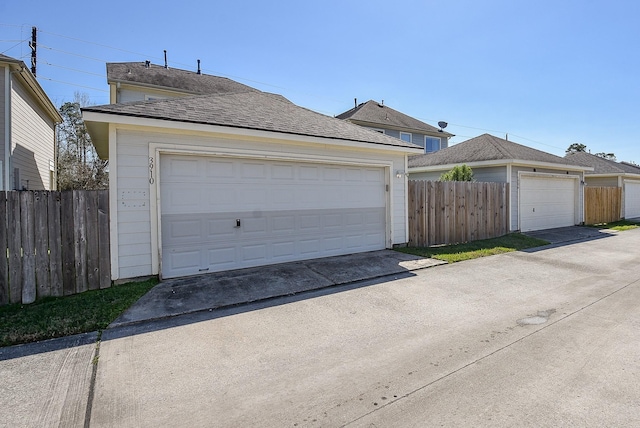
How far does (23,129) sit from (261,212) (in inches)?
320

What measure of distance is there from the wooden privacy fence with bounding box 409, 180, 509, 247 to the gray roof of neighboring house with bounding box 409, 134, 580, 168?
1.56 metres

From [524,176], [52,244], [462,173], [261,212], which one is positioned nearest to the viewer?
[52,244]

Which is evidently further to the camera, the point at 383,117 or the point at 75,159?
the point at 383,117

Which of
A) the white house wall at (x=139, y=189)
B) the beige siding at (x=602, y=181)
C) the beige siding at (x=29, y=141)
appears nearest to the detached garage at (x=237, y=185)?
the white house wall at (x=139, y=189)

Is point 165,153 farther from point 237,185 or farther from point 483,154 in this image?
point 483,154

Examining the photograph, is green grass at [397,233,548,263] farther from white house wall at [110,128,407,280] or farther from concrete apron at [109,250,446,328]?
white house wall at [110,128,407,280]

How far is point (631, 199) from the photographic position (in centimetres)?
2048

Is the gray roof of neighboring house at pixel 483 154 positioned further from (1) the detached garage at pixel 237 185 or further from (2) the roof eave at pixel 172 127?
(2) the roof eave at pixel 172 127

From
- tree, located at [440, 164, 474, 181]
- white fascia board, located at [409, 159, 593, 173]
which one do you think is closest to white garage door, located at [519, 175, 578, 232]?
white fascia board, located at [409, 159, 593, 173]

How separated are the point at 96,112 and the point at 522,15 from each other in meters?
11.0

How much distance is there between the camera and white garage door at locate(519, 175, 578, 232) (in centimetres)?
1317

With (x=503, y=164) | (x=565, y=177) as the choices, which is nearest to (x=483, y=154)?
(x=503, y=164)

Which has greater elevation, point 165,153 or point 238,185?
point 165,153

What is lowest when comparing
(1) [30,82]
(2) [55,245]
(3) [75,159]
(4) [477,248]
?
(4) [477,248]
